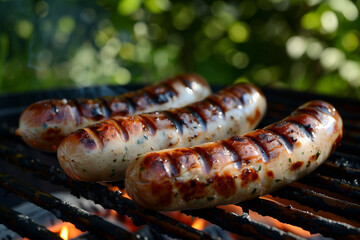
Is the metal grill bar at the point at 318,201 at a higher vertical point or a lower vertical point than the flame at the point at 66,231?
higher

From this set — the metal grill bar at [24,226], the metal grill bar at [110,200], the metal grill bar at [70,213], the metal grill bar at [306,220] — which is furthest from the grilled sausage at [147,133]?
the metal grill bar at [306,220]

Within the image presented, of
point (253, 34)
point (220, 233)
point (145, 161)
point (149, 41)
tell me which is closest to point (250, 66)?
point (253, 34)

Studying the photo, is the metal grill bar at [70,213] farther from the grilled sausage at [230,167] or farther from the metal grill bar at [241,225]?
the metal grill bar at [241,225]

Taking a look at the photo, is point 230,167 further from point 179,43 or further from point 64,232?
point 179,43

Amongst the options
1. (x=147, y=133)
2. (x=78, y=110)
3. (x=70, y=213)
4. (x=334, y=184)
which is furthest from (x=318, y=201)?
(x=78, y=110)

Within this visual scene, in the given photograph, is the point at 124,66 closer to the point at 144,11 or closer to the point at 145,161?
the point at 144,11

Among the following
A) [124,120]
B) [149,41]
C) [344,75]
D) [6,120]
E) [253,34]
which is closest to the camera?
[124,120]
